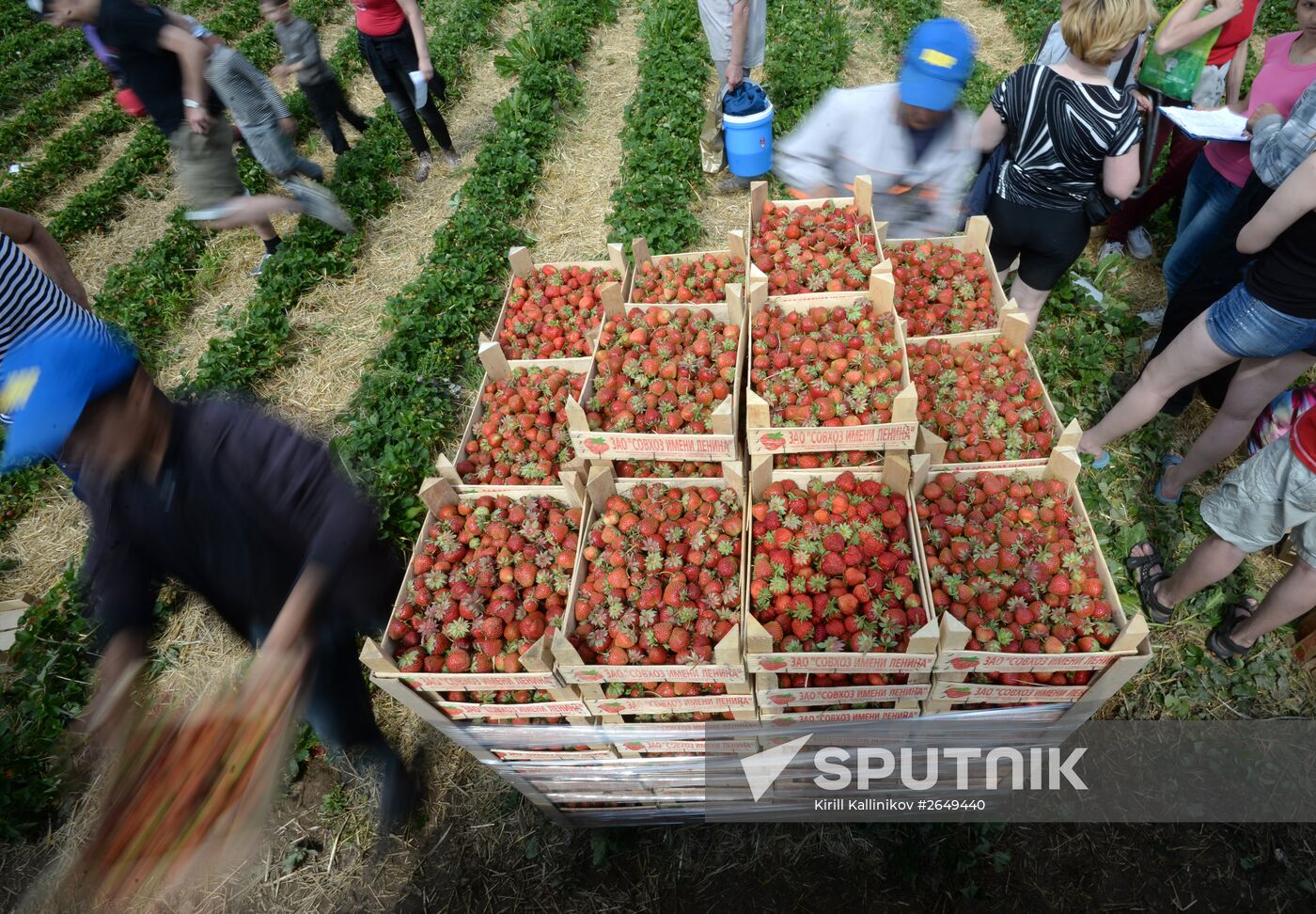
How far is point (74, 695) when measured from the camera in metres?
4.00

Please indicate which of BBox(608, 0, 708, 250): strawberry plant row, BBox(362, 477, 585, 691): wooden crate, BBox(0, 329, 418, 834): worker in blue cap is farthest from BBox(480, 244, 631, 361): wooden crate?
BBox(608, 0, 708, 250): strawberry plant row

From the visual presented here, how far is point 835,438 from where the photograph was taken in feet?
9.20

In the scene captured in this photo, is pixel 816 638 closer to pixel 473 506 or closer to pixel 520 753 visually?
pixel 520 753

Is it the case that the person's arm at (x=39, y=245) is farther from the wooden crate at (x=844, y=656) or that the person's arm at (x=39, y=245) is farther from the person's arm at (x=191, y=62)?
the wooden crate at (x=844, y=656)

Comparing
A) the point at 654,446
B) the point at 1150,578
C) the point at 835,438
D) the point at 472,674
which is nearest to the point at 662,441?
the point at 654,446

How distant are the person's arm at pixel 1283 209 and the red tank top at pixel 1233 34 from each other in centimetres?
299

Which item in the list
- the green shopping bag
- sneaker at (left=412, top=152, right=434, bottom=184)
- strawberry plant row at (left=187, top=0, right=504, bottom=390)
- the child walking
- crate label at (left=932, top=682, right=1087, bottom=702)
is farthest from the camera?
sneaker at (left=412, top=152, right=434, bottom=184)

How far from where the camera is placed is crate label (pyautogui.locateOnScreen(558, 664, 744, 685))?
2363 mm

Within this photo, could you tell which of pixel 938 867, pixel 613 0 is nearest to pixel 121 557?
pixel 938 867

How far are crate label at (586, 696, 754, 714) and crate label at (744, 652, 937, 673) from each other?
23 centimetres

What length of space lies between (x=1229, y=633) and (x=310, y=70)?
8.86 m

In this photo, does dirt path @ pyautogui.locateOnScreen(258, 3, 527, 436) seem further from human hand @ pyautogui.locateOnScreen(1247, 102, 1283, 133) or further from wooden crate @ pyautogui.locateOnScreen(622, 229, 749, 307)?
human hand @ pyautogui.locateOnScreen(1247, 102, 1283, 133)

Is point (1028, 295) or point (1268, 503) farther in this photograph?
point (1028, 295)

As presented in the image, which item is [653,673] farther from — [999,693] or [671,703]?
[999,693]
